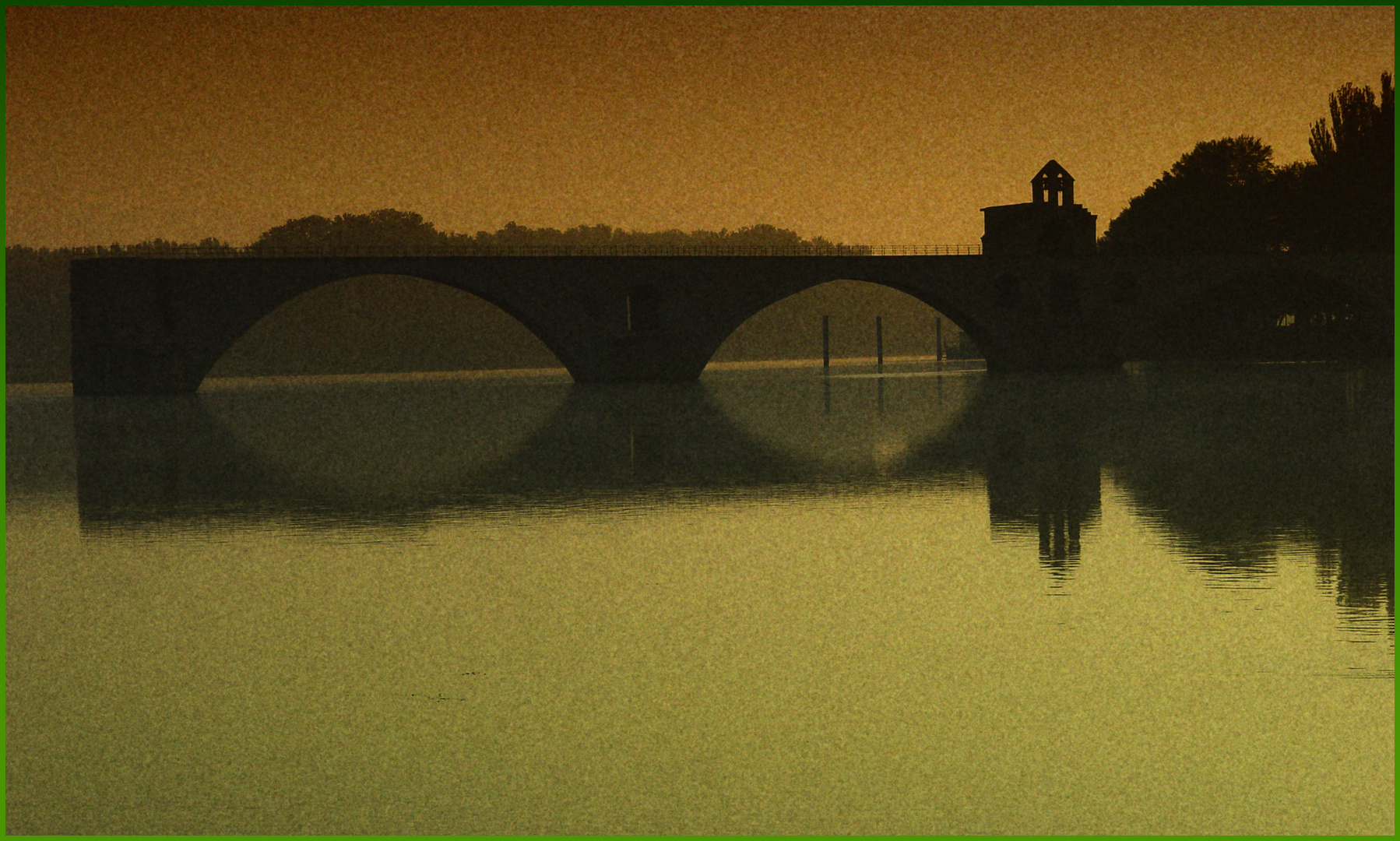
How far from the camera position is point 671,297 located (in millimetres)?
69250

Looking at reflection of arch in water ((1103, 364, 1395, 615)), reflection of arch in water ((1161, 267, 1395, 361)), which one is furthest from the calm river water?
reflection of arch in water ((1161, 267, 1395, 361))

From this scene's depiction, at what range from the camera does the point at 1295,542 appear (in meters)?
14.0

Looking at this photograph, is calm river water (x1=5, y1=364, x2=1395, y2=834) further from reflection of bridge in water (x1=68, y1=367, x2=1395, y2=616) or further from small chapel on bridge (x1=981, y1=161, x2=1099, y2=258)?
small chapel on bridge (x1=981, y1=161, x2=1099, y2=258)

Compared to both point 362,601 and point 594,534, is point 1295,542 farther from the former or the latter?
point 362,601

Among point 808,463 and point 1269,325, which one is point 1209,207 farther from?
point 808,463

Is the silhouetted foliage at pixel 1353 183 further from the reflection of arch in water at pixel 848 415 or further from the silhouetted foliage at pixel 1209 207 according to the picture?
the reflection of arch in water at pixel 848 415

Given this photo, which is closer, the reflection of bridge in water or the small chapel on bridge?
the reflection of bridge in water

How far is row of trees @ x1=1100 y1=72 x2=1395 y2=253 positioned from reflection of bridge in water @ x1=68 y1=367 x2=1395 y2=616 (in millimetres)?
47070

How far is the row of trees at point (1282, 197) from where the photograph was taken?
298 feet

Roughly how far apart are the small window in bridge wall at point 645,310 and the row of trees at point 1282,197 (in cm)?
3929

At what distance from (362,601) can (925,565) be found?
445 cm

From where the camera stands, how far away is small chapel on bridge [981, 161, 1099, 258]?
80625 millimetres

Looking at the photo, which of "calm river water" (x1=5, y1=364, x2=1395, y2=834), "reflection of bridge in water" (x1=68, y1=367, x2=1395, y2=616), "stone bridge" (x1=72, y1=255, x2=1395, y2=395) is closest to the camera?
"calm river water" (x1=5, y1=364, x2=1395, y2=834)

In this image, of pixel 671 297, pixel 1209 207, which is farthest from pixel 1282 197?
pixel 671 297
